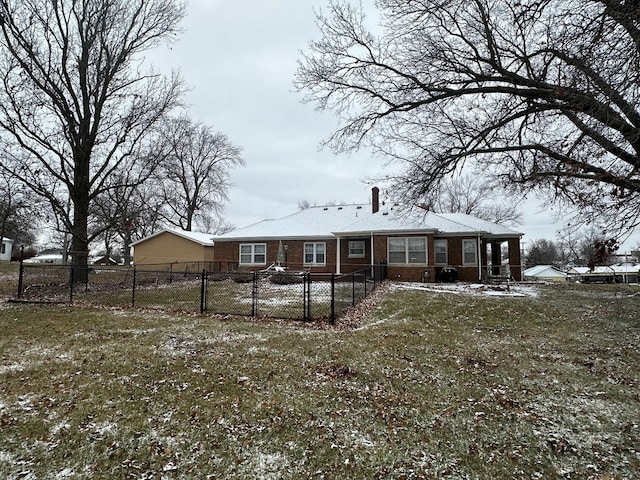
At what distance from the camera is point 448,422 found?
393 centimetres

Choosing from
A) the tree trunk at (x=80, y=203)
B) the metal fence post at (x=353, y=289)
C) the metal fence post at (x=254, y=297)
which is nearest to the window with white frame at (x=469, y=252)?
the metal fence post at (x=353, y=289)

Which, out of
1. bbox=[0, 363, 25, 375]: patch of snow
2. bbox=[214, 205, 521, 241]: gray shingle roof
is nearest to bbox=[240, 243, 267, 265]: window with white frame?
bbox=[214, 205, 521, 241]: gray shingle roof

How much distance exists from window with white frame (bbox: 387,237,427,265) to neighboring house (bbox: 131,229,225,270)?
1388 centimetres

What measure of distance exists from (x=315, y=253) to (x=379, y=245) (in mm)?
4320

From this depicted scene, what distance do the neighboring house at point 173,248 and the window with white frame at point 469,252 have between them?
17417 millimetres

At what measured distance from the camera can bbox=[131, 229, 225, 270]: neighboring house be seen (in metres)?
25.9

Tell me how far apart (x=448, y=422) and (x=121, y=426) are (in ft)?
11.8

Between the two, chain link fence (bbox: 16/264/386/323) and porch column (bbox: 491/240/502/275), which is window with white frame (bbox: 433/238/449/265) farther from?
chain link fence (bbox: 16/264/386/323)

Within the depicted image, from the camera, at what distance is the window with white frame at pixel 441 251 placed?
763 inches

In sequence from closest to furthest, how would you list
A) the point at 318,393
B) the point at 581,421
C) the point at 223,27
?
the point at 581,421 → the point at 318,393 → the point at 223,27

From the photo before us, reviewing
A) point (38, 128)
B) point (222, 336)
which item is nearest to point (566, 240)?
point (222, 336)

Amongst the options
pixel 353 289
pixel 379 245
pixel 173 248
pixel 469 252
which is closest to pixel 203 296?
pixel 353 289

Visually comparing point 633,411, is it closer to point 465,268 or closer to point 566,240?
point 566,240

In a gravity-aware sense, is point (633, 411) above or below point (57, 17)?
below
